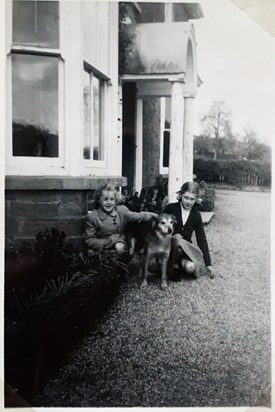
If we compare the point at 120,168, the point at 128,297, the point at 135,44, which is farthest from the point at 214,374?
the point at 135,44

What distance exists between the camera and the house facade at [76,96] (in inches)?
58.1

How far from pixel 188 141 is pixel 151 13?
554mm

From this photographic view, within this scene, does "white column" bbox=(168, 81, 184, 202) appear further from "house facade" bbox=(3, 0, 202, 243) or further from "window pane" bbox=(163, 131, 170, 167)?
"window pane" bbox=(163, 131, 170, 167)

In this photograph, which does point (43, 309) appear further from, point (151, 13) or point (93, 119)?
point (151, 13)

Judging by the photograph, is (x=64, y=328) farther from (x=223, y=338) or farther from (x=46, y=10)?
(x=46, y=10)

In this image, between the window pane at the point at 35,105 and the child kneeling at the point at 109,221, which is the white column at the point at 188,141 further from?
the window pane at the point at 35,105

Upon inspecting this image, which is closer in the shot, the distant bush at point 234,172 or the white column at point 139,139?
the distant bush at point 234,172

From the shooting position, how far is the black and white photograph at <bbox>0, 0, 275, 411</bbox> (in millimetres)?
1366

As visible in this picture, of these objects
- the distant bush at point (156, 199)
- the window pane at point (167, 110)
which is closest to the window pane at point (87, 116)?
the distant bush at point (156, 199)

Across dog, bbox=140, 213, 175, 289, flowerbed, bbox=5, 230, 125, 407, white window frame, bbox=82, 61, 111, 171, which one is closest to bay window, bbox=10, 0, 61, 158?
white window frame, bbox=82, 61, 111, 171

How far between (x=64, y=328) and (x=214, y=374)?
0.53 meters

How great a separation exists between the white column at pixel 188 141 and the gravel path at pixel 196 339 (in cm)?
15

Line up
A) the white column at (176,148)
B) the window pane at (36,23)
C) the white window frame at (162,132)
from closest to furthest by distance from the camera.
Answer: the window pane at (36,23), the white column at (176,148), the white window frame at (162,132)

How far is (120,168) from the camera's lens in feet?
6.86
